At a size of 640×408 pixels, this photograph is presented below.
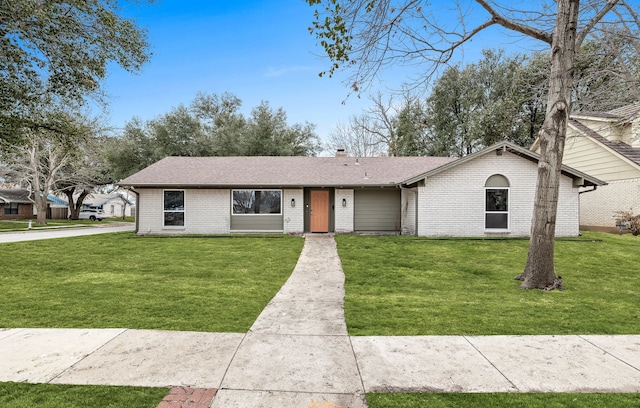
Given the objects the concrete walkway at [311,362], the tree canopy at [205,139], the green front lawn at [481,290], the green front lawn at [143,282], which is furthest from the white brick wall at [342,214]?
the tree canopy at [205,139]

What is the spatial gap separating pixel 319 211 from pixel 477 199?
712 centimetres

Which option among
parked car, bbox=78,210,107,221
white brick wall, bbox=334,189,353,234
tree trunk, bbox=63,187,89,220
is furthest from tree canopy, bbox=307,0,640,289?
parked car, bbox=78,210,107,221

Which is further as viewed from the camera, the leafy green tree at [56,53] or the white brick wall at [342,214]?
the white brick wall at [342,214]

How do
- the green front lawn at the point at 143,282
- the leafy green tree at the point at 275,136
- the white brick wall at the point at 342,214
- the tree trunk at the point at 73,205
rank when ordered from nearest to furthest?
the green front lawn at the point at 143,282
the white brick wall at the point at 342,214
the leafy green tree at the point at 275,136
the tree trunk at the point at 73,205

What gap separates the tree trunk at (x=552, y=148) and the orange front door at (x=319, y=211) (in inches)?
409

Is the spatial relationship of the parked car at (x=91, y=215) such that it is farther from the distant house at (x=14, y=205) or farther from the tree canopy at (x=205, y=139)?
the tree canopy at (x=205, y=139)

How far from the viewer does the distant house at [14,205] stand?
118 ft

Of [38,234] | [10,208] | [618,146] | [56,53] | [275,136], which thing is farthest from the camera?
[10,208]

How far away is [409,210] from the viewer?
52.1 feet

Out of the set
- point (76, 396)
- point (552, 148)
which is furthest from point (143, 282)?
point (552, 148)

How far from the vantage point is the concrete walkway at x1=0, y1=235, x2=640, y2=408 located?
317cm

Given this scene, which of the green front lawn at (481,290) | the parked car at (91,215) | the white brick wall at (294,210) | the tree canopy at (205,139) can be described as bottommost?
the green front lawn at (481,290)

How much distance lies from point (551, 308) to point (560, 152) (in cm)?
332

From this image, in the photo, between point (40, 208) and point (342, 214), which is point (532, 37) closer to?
point (342, 214)
